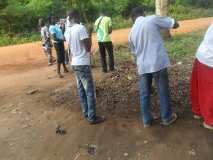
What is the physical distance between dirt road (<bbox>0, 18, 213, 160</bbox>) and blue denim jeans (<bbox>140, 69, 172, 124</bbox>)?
0.62 ft

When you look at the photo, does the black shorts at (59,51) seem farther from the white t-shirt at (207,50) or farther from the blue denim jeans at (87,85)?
the white t-shirt at (207,50)

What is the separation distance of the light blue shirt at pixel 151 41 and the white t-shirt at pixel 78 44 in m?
0.92

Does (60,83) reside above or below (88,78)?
below

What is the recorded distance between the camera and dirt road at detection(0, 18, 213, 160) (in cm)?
596

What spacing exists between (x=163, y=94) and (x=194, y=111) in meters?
0.63

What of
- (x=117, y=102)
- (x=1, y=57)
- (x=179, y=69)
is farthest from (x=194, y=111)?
(x=1, y=57)

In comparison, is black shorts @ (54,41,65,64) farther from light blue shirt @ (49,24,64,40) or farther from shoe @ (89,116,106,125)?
shoe @ (89,116,106,125)

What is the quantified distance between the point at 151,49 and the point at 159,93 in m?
0.65

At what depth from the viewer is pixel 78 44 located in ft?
21.8

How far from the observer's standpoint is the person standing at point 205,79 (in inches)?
228

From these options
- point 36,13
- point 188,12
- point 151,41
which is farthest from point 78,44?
point 188,12

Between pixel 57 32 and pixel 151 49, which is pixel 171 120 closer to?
pixel 151 49

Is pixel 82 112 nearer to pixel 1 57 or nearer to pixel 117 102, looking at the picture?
pixel 117 102

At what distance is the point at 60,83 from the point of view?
10156 millimetres
